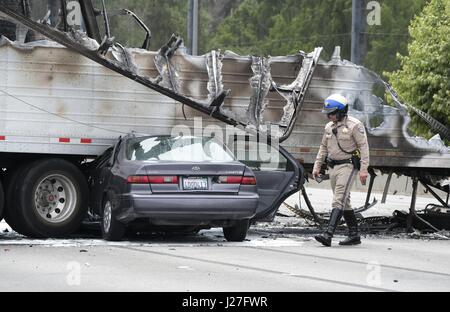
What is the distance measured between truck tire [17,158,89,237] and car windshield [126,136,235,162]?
878 millimetres

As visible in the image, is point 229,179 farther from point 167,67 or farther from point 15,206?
point 15,206

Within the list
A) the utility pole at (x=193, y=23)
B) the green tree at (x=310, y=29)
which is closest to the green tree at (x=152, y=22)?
the green tree at (x=310, y=29)

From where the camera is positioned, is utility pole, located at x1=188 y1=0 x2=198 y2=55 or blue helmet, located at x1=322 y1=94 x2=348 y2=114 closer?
blue helmet, located at x1=322 y1=94 x2=348 y2=114

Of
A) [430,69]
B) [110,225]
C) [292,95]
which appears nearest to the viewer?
[110,225]

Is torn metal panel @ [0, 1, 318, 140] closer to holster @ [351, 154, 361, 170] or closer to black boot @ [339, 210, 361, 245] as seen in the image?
holster @ [351, 154, 361, 170]

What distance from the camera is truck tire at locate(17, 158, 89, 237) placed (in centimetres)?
1550

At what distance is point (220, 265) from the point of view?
1261cm

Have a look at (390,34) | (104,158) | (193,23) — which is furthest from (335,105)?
(390,34)

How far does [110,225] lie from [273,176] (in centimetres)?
237

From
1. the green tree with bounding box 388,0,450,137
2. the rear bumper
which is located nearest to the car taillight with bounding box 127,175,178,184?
the rear bumper

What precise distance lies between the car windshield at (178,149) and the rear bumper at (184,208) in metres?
0.68

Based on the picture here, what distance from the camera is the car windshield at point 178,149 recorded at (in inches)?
605

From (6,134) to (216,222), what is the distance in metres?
2.87

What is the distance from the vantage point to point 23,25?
1605cm
